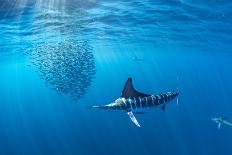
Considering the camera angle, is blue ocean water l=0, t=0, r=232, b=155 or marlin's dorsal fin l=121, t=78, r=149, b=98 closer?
marlin's dorsal fin l=121, t=78, r=149, b=98

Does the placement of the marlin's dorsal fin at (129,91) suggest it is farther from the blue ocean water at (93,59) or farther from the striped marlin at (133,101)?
the blue ocean water at (93,59)

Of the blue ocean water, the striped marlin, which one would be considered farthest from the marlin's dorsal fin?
the blue ocean water

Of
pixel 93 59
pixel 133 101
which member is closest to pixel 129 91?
pixel 133 101

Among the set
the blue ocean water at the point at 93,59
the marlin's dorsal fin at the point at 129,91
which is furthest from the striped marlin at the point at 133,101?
the blue ocean water at the point at 93,59

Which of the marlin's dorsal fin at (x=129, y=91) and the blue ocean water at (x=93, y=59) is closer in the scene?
the marlin's dorsal fin at (x=129, y=91)

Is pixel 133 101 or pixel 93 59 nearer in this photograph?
pixel 133 101

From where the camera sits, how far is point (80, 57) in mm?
27156

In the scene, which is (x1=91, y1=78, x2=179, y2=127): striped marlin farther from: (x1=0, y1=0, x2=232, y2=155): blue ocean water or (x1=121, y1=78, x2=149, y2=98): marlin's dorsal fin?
(x1=0, y1=0, x2=232, y2=155): blue ocean water

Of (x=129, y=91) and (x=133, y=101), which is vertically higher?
(x=129, y=91)

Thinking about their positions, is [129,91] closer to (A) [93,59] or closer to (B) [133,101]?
(B) [133,101]

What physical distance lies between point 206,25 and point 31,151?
2043 cm

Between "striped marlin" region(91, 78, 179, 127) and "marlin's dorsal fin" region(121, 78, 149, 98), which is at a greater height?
"marlin's dorsal fin" region(121, 78, 149, 98)

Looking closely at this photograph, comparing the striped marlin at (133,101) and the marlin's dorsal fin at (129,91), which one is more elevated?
the marlin's dorsal fin at (129,91)

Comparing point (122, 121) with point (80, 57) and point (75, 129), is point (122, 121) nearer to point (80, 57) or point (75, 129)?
point (75, 129)
